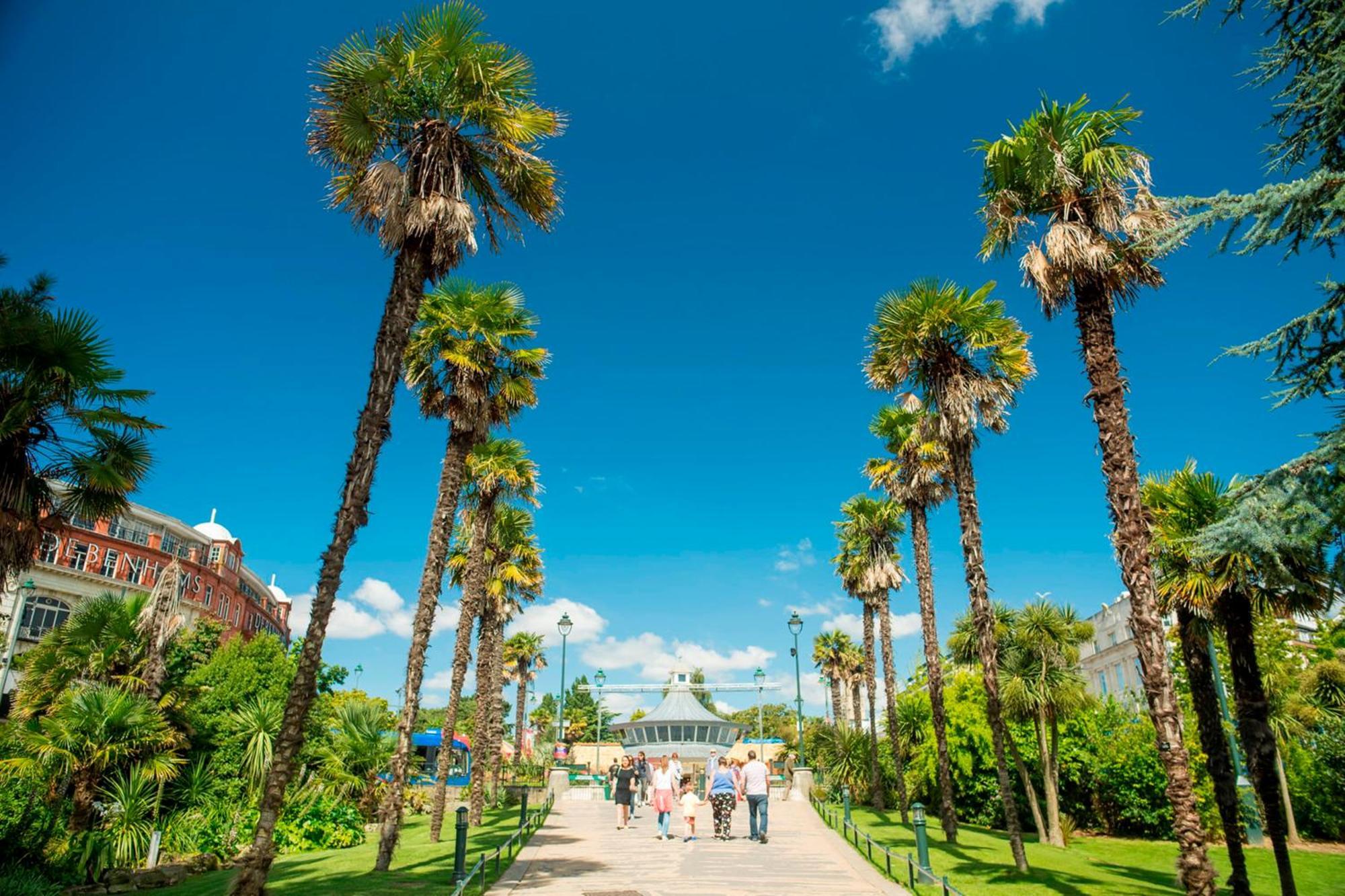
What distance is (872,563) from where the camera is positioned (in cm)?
3186

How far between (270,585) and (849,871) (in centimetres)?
9057

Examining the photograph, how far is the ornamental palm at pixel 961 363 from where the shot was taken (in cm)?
1769

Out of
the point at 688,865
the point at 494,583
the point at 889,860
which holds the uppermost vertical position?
the point at 494,583

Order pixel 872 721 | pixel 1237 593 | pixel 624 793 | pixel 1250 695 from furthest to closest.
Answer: pixel 872 721
pixel 624 793
pixel 1250 695
pixel 1237 593

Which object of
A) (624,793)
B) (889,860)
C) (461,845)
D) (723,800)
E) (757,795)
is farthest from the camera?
(624,793)

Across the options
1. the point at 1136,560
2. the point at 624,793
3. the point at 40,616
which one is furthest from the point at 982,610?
the point at 40,616

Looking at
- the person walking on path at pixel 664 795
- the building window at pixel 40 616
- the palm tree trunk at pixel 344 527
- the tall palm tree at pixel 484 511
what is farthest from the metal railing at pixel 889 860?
the building window at pixel 40 616

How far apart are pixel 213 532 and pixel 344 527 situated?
6617 centimetres

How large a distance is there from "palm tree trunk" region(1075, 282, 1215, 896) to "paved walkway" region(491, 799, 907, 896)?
4269 millimetres

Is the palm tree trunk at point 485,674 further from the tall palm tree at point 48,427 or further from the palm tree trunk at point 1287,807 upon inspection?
the palm tree trunk at point 1287,807

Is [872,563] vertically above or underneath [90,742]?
above

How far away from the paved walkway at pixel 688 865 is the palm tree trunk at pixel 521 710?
1787cm

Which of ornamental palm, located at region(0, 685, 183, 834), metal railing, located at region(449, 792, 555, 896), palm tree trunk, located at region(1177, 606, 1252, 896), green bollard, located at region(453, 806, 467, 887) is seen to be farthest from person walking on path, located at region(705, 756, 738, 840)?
ornamental palm, located at region(0, 685, 183, 834)

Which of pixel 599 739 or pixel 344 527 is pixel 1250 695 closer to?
pixel 344 527
